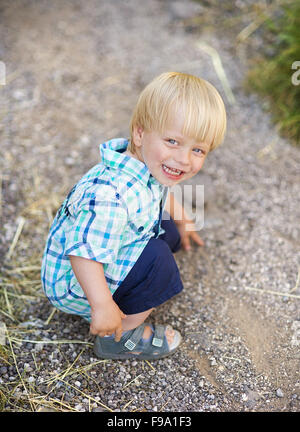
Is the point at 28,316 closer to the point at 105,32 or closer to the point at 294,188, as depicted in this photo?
the point at 294,188

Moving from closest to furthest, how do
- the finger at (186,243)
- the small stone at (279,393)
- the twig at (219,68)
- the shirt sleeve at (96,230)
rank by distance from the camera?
1. the shirt sleeve at (96,230)
2. the small stone at (279,393)
3. the finger at (186,243)
4. the twig at (219,68)

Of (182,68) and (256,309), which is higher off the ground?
(182,68)

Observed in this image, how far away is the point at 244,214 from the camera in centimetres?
241

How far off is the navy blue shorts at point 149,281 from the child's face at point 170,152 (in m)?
0.25

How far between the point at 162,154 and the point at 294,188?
1321 millimetres

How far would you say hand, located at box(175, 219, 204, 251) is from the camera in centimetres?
213

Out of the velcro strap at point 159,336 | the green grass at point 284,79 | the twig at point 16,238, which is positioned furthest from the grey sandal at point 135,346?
the green grass at point 284,79

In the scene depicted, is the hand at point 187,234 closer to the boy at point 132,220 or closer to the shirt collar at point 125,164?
the boy at point 132,220

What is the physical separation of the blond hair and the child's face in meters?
0.02

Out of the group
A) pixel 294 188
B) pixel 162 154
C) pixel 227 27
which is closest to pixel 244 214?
pixel 294 188

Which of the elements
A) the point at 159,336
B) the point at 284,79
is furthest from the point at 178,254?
the point at 284,79

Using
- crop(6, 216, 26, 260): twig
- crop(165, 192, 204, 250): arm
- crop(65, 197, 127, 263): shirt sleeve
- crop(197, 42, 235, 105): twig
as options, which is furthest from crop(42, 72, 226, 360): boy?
crop(197, 42, 235, 105): twig

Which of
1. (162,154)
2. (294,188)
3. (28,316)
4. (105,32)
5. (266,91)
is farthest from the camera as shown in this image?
(105,32)

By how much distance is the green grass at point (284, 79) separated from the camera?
283 centimetres
